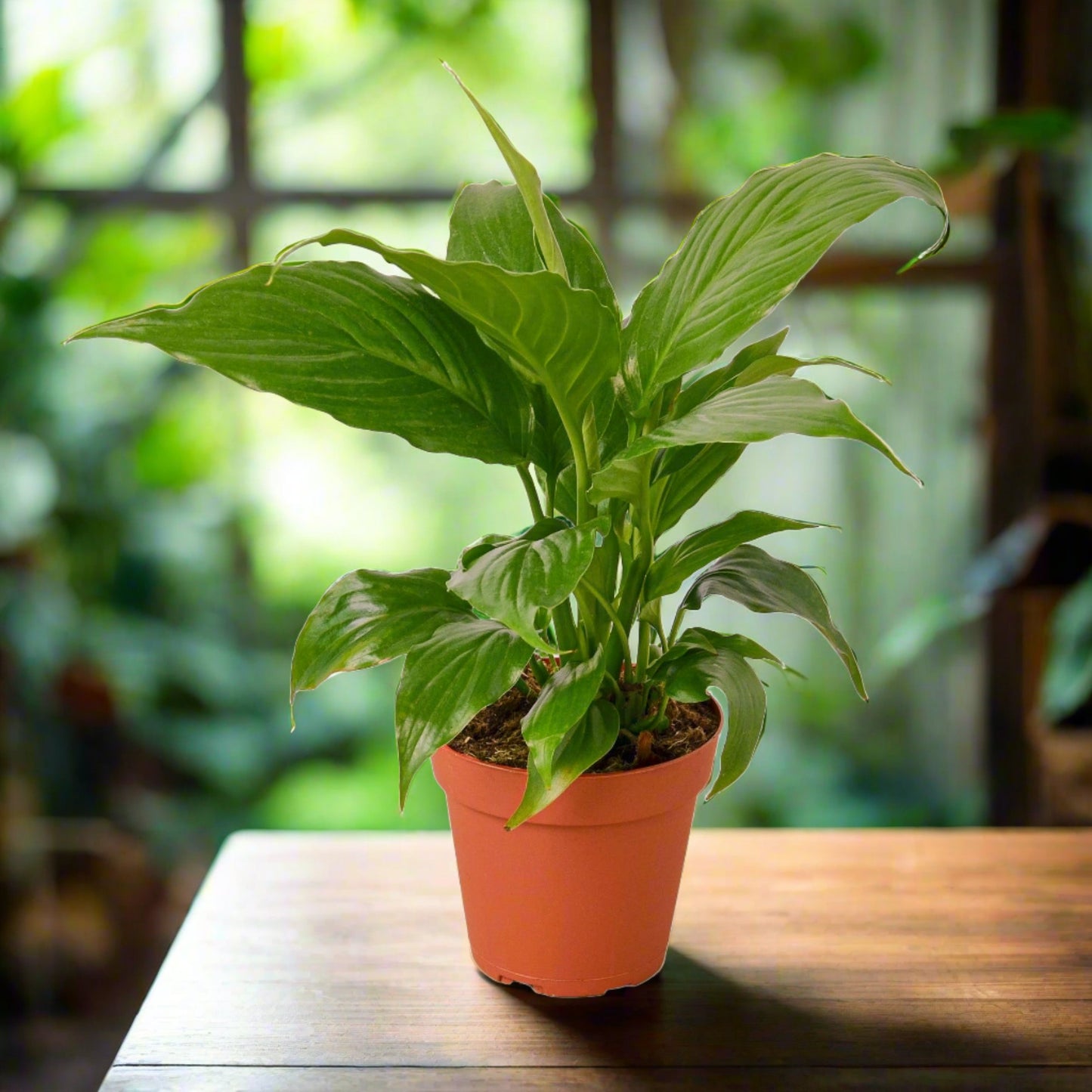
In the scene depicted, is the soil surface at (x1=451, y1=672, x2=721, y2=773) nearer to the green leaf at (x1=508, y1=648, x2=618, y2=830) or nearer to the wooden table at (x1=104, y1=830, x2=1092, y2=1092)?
the green leaf at (x1=508, y1=648, x2=618, y2=830)

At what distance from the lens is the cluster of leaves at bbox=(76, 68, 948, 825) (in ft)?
2.12

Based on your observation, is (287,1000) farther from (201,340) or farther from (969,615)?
(969,615)

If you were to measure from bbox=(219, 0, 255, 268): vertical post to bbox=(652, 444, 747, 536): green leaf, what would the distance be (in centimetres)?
140

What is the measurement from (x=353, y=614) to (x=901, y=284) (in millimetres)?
1542

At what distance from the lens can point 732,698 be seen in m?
0.73

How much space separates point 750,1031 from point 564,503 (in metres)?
0.36

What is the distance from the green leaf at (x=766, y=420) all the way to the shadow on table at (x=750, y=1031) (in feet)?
1.20

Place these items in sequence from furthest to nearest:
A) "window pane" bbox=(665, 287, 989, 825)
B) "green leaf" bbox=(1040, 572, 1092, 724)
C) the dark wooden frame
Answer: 1. "window pane" bbox=(665, 287, 989, 825)
2. the dark wooden frame
3. "green leaf" bbox=(1040, 572, 1092, 724)

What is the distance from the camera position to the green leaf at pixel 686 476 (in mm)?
789

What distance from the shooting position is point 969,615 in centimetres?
182

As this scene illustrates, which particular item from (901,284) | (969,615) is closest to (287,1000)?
(969,615)

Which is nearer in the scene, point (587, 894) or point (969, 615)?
point (587, 894)

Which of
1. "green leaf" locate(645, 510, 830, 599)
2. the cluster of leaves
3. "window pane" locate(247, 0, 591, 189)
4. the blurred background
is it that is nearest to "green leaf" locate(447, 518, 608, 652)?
the cluster of leaves

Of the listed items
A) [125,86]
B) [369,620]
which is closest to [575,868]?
[369,620]
